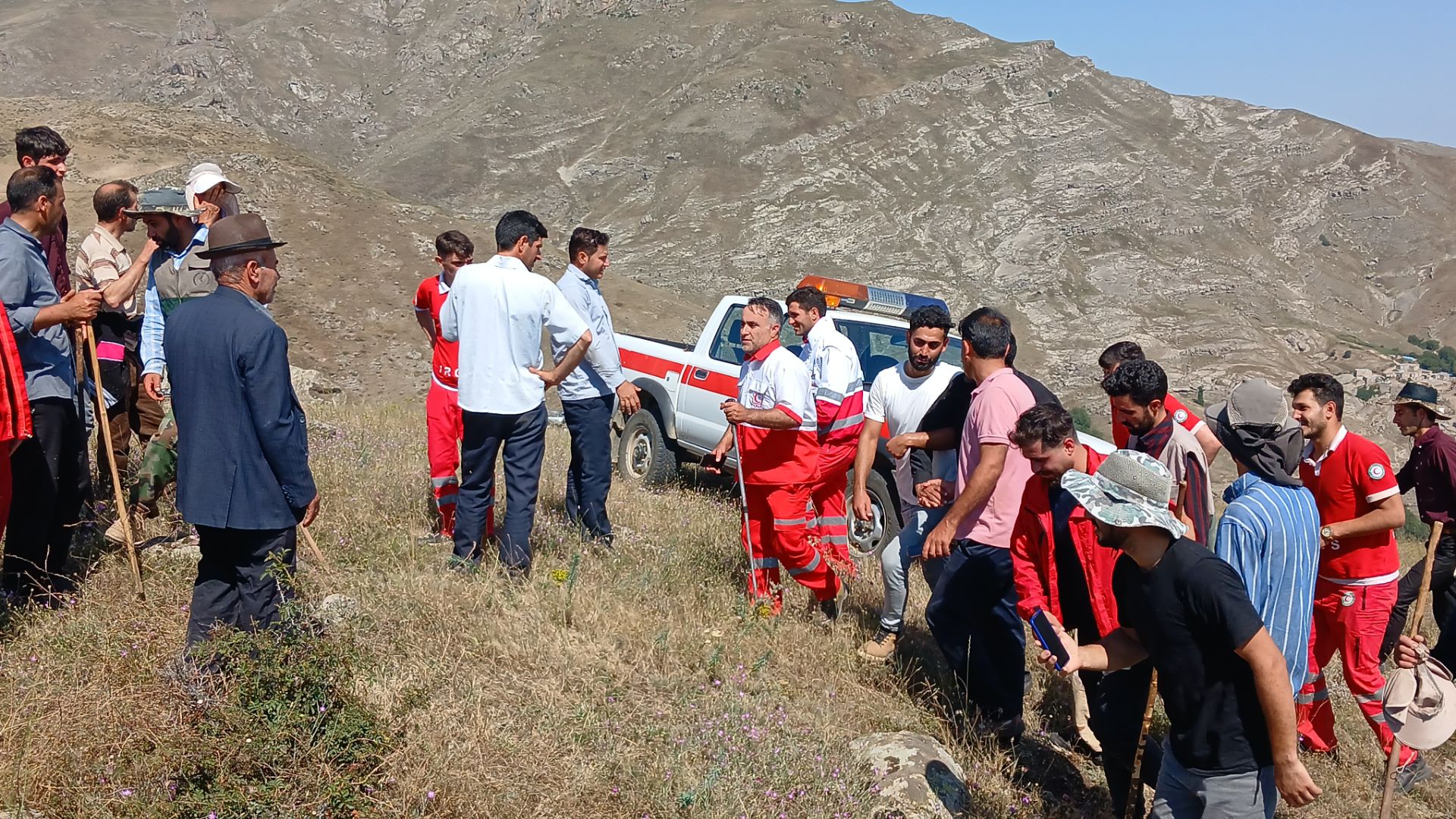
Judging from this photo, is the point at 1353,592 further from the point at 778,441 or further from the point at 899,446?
the point at 778,441

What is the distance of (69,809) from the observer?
3080 mm

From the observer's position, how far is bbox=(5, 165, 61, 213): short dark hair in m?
4.38

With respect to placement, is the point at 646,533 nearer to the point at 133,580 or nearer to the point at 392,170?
the point at 133,580

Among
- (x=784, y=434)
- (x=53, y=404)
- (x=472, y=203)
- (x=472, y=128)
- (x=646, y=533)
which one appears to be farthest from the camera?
(x=472, y=128)

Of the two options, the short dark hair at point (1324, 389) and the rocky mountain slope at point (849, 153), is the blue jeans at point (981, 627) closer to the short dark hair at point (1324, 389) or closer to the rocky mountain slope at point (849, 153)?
the short dark hair at point (1324, 389)

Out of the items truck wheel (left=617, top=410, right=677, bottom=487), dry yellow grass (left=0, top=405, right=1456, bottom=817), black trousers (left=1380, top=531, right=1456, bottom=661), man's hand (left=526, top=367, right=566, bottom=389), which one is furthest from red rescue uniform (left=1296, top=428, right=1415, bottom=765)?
truck wheel (left=617, top=410, right=677, bottom=487)

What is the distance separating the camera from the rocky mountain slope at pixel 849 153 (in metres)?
66.2

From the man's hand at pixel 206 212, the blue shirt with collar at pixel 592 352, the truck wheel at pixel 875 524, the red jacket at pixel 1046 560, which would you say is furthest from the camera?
the truck wheel at pixel 875 524

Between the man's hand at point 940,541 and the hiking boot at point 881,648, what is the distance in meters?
1.00

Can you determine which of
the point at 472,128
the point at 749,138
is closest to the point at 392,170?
the point at 472,128

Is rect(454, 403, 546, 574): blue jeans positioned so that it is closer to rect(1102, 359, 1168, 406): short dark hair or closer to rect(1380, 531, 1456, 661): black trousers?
rect(1102, 359, 1168, 406): short dark hair

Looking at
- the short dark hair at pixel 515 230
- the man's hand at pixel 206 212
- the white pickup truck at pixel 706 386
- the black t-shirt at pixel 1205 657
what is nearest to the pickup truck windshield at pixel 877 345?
the white pickup truck at pixel 706 386

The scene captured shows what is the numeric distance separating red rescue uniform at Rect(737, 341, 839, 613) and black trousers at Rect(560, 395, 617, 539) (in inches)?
46.4

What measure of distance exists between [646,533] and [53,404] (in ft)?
12.2
